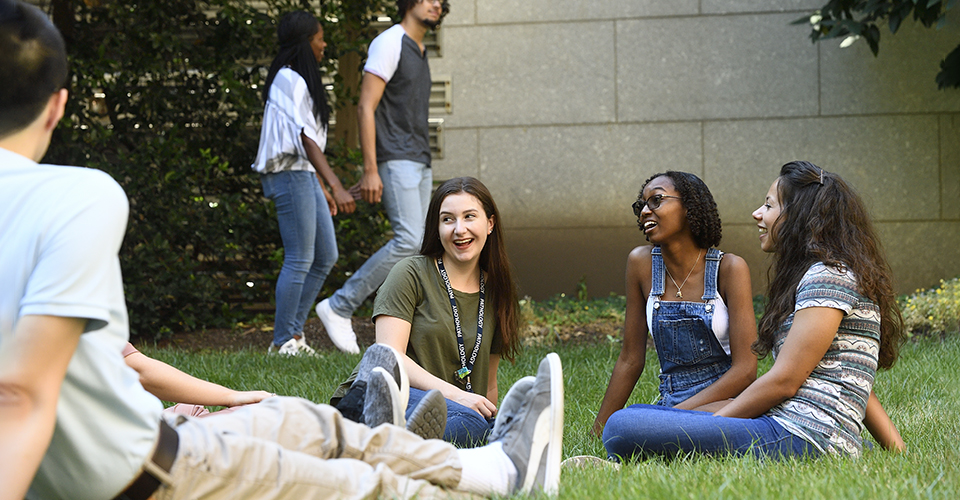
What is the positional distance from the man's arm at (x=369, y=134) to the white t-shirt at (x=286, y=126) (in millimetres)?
402

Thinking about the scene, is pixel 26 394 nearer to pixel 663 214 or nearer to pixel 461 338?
pixel 461 338

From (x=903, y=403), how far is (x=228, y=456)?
3.29 metres

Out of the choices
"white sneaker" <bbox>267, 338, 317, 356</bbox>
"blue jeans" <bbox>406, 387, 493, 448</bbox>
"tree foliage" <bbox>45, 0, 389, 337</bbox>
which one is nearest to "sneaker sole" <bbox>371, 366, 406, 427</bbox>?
"blue jeans" <bbox>406, 387, 493, 448</bbox>

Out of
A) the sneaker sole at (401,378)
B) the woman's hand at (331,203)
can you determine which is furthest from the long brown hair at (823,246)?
the woman's hand at (331,203)

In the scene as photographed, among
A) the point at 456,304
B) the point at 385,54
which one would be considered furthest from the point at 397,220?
the point at 456,304

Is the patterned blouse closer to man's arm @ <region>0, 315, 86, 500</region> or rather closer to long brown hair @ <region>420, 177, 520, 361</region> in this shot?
long brown hair @ <region>420, 177, 520, 361</region>

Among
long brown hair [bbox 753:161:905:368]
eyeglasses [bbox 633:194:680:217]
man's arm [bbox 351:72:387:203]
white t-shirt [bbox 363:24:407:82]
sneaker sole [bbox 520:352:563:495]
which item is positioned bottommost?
sneaker sole [bbox 520:352:563:495]

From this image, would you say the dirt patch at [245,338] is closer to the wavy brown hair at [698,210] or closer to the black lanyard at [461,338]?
the black lanyard at [461,338]

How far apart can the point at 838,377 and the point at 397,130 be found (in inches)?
138

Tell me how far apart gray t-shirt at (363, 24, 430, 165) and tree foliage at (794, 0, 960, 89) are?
366 cm

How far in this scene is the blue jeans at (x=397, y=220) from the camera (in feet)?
18.5

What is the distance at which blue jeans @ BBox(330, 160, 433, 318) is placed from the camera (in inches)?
221

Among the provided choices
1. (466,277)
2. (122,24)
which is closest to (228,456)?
(466,277)

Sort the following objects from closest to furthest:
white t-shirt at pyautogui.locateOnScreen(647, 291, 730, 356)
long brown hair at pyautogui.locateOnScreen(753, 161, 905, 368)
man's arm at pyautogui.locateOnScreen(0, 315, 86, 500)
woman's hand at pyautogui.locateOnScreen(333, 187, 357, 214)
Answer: man's arm at pyautogui.locateOnScreen(0, 315, 86, 500) → long brown hair at pyautogui.locateOnScreen(753, 161, 905, 368) → white t-shirt at pyautogui.locateOnScreen(647, 291, 730, 356) → woman's hand at pyautogui.locateOnScreen(333, 187, 357, 214)
